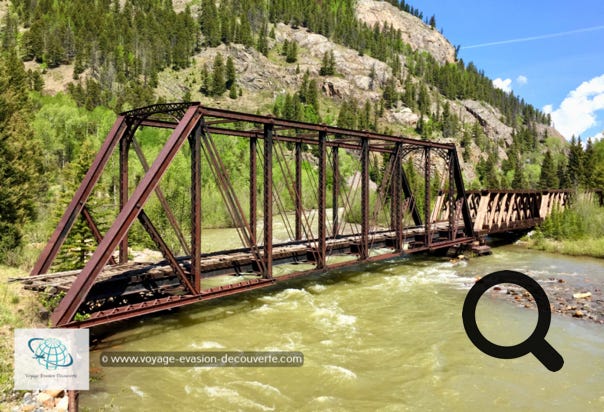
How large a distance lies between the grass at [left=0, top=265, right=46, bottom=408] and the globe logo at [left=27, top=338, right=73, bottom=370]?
1.74ft

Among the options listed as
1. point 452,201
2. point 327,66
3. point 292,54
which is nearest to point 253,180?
point 452,201

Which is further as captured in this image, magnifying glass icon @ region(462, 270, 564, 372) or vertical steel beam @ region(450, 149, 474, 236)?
vertical steel beam @ region(450, 149, 474, 236)

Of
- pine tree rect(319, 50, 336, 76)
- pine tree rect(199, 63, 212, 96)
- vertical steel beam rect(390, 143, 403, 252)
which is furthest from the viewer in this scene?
pine tree rect(319, 50, 336, 76)

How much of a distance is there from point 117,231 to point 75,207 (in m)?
3.35

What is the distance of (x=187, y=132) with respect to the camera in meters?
12.0

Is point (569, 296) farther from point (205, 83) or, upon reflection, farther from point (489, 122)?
point (489, 122)

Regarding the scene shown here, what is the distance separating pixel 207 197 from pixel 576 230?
1553 inches

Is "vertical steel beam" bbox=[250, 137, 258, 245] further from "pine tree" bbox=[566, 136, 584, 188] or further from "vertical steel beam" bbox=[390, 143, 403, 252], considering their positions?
"pine tree" bbox=[566, 136, 584, 188]

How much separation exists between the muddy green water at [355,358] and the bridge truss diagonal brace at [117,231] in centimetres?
205

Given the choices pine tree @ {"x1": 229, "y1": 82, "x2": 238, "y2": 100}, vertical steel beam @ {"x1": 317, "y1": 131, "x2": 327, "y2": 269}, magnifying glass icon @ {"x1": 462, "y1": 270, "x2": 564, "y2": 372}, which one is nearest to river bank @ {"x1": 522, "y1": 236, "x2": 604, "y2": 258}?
magnifying glass icon @ {"x1": 462, "y1": 270, "x2": 564, "y2": 372}

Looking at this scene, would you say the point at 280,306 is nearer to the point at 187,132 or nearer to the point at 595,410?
the point at 187,132

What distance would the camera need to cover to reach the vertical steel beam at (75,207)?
12.4 m

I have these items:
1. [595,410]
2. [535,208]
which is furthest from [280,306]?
[535,208]

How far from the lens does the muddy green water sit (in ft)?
31.2
